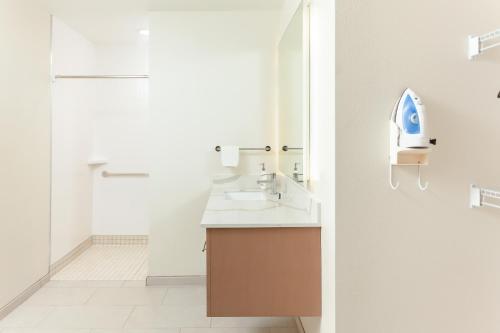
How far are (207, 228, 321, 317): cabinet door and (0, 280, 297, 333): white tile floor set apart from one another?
775mm

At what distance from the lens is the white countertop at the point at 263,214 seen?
5.91 ft

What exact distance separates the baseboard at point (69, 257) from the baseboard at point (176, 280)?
3.05 ft

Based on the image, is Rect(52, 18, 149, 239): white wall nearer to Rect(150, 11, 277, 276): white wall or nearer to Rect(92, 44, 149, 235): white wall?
Rect(92, 44, 149, 235): white wall

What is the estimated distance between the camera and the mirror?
6.68 feet

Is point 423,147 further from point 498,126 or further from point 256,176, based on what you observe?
point 256,176

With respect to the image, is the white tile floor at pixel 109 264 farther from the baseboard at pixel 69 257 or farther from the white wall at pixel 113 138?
the white wall at pixel 113 138

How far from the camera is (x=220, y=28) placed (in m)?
3.30

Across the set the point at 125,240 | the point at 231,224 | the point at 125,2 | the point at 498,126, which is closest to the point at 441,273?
the point at 498,126

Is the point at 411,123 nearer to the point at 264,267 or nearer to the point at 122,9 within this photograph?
the point at 264,267

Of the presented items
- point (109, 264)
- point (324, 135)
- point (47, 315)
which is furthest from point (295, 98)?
point (109, 264)

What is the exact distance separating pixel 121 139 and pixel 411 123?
12.4ft

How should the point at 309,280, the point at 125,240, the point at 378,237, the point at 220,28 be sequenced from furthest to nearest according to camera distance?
1. the point at 125,240
2. the point at 220,28
3. the point at 309,280
4. the point at 378,237

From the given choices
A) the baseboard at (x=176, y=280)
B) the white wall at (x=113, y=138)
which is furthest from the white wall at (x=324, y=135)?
the white wall at (x=113, y=138)

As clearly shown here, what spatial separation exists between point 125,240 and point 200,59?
2476 mm
